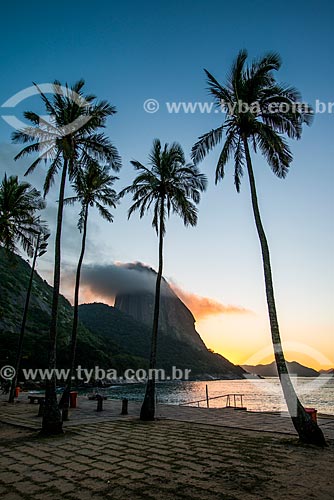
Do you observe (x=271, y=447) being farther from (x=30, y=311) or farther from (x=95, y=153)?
(x=30, y=311)

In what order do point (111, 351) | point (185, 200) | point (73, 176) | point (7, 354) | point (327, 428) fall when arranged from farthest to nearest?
point (111, 351) < point (7, 354) < point (185, 200) < point (73, 176) < point (327, 428)

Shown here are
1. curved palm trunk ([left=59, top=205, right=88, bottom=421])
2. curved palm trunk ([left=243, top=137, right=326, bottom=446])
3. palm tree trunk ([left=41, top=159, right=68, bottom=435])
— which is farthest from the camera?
curved palm trunk ([left=59, top=205, right=88, bottom=421])

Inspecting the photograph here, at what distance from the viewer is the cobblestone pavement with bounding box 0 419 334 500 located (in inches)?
222

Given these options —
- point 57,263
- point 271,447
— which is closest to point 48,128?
point 57,263

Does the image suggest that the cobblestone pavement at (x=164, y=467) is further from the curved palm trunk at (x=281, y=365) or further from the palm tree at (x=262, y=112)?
the palm tree at (x=262, y=112)

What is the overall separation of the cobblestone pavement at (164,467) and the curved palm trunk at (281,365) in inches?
16.7

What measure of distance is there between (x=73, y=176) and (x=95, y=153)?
147cm

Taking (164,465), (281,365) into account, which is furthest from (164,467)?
(281,365)

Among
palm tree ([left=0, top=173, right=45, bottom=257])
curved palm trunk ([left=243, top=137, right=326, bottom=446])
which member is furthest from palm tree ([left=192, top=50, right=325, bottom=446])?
palm tree ([left=0, top=173, right=45, bottom=257])

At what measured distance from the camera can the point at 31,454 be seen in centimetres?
853

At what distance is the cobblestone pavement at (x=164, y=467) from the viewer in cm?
563

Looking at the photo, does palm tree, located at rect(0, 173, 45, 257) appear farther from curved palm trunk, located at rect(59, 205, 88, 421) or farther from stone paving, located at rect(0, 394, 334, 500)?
stone paving, located at rect(0, 394, 334, 500)

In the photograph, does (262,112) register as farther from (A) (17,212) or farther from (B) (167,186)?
(A) (17,212)

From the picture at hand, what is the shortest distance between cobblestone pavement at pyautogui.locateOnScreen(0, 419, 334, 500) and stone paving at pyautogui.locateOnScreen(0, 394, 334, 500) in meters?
0.02
